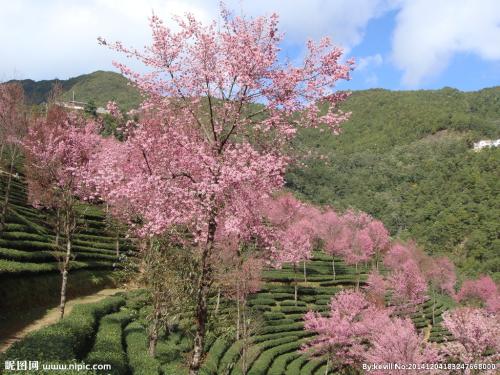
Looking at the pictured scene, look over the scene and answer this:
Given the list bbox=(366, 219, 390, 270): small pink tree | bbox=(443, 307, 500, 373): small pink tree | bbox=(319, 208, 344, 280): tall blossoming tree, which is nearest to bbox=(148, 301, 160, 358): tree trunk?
bbox=(443, 307, 500, 373): small pink tree

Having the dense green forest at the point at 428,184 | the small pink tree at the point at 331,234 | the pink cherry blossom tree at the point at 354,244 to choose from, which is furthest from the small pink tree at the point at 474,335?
the dense green forest at the point at 428,184

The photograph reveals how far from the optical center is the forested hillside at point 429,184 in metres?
104

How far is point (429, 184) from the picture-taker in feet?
448

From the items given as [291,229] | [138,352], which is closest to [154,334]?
[138,352]

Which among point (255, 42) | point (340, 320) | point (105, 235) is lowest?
point (340, 320)

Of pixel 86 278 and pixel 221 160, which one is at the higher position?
pixel 221 160

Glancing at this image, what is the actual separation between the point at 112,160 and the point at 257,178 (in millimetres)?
3642

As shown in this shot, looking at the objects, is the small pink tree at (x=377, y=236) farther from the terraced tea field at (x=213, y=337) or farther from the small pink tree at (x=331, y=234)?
the terraced tea field at (x=213, y=337)

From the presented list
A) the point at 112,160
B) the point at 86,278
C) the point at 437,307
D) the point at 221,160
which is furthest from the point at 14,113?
the point at 437,307

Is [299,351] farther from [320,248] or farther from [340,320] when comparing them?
[320,248]

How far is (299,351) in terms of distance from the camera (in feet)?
118

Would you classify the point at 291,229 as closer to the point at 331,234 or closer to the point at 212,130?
the point at 331,234

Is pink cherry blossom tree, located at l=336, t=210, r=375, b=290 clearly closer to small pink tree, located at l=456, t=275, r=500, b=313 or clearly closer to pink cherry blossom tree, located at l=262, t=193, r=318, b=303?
pink cherry blossom tree, located at l=262, t=193, r=318, b=303

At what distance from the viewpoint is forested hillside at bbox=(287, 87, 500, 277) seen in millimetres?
104062
